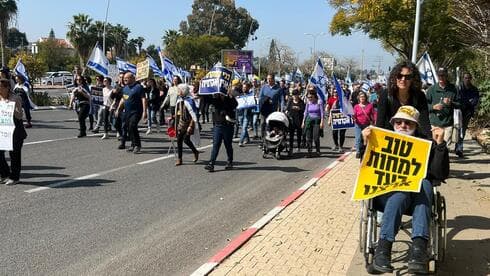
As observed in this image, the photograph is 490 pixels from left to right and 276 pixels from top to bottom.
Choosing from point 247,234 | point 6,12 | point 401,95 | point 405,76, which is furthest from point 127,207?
point 6,12

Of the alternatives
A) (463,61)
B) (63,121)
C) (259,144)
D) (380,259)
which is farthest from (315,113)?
(463,61)

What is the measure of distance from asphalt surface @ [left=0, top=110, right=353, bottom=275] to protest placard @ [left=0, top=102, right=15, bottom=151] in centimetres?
71

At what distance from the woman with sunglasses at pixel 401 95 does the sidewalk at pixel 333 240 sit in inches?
48.5

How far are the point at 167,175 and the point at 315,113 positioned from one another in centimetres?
461

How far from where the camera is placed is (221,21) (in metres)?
99.0

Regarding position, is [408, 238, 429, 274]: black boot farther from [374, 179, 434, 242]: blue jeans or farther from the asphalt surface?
the asphalt surface

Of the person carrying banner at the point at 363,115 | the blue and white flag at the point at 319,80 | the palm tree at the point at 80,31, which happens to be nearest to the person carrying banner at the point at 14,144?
the person carrying banner at the point at 363,115

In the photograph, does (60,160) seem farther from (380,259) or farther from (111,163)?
(380,259)

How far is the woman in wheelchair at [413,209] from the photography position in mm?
4449

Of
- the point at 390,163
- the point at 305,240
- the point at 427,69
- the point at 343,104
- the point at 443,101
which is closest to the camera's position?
the point at 390,163

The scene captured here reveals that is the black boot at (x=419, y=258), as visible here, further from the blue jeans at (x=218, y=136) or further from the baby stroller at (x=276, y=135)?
the baby stroller at (x=276, y=135)

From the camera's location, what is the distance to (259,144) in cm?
1560

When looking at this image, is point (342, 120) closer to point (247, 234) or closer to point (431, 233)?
point (247, 234)

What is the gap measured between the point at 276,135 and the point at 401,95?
7610 mm
